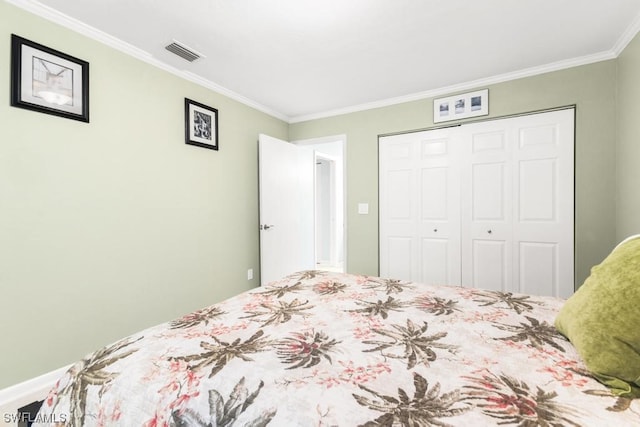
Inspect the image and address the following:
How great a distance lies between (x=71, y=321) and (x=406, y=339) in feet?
7.26

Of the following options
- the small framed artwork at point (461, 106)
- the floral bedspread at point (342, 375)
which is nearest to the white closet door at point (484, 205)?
the small framed artwork at point (461, 106)

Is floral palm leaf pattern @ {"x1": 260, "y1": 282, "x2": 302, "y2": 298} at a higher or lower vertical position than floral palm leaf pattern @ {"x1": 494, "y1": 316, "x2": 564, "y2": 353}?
lower

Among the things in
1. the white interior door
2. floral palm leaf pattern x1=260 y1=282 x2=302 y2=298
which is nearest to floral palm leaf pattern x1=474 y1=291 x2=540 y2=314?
floral palm leaf pattern x1=260 y1=282 x2=302 y2=298

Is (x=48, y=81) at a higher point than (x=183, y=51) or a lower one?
lower

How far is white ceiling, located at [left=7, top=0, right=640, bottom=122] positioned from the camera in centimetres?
186

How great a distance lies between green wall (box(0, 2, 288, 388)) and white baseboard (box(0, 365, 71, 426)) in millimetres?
43

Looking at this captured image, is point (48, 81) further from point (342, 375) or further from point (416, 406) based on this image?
point (416, 406)

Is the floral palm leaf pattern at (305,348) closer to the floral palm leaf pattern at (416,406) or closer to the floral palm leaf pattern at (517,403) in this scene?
the floral palm leaf pattern at (416,406)

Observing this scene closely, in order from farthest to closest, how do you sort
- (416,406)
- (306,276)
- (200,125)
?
(200,125)
(306,276)
(416,406)

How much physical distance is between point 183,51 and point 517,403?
2864 millimetres

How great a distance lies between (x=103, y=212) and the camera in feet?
7.02

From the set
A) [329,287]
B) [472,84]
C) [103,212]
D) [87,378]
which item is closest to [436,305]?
[329,287]

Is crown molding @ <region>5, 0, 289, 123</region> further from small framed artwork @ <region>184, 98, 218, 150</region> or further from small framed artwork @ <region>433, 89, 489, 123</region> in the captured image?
small framed artwork @ <region>433, 89, 489, 123</region>

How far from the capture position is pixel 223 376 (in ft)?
2.76
